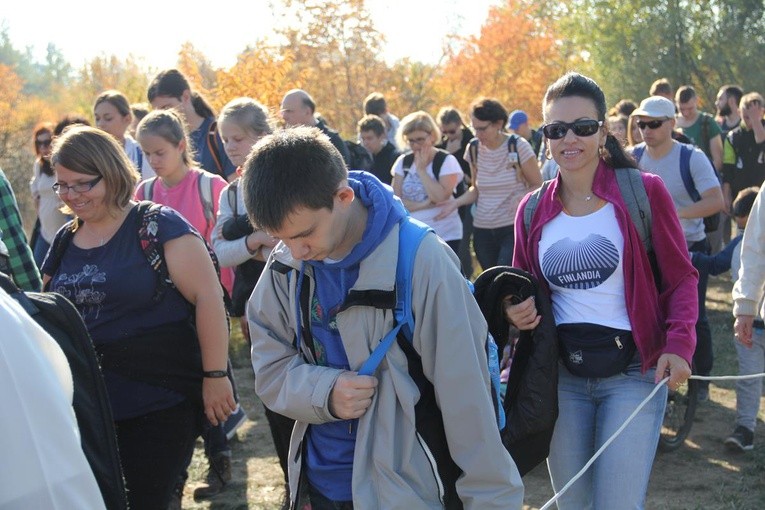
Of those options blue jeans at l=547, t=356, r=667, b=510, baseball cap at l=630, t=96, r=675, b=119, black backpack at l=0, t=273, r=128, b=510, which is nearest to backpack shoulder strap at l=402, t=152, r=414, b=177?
baseball cap at l=630, t=96, r=675, b=119

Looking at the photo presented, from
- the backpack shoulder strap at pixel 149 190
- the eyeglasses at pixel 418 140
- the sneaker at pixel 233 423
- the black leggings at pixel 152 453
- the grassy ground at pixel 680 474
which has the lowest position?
the grassy ground at pixel 680 474

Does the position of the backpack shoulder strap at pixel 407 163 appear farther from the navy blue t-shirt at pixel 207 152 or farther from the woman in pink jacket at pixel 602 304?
the woman in pink jacket at pixel 602 304

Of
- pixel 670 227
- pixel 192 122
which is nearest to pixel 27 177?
pixel 192 122

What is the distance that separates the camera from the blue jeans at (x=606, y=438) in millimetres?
3445

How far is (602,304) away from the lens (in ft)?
11.6

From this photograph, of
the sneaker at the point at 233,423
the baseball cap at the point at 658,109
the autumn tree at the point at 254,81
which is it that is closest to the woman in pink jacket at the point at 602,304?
the baseball cap at the point at 658,109

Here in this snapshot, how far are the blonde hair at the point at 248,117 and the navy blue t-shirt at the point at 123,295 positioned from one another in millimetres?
1489

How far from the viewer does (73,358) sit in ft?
8.09

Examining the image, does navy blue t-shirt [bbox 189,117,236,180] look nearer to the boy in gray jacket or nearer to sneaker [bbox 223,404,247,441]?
sneaker [bbox 223,404,247,441]

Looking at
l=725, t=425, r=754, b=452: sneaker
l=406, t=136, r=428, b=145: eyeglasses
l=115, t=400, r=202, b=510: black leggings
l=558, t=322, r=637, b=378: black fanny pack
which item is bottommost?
l=725, t=425, r=754, b=452: sneaker

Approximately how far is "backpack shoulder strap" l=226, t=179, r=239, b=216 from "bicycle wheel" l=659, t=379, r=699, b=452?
288 cm

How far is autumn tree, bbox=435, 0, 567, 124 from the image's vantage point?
25375 millimetres

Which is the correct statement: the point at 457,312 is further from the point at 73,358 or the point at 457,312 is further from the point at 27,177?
the point at 27,177

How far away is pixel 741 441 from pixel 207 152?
408 cm
